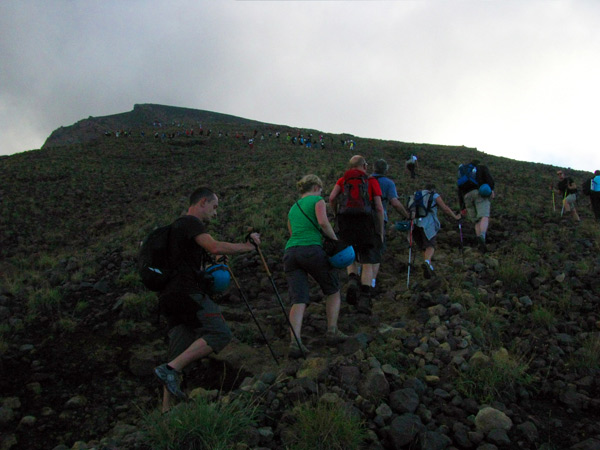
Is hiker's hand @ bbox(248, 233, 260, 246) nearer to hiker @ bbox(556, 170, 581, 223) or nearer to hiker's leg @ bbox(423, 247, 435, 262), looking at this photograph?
hiker's leg @ bbox(423, 247, 435, 262)

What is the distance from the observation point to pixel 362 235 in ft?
17.7

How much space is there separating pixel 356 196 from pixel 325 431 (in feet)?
10.6

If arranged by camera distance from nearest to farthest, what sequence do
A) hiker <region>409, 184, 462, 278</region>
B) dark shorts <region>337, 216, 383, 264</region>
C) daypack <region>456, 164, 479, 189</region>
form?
1. dark shorts <region>337, 216, 383, 264</region>
2. hiker <region>409, 184, 462, 278</region>
3. daypack <region>456, 164, 479, 189</region>

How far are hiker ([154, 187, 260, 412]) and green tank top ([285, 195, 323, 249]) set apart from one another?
2.77 feet

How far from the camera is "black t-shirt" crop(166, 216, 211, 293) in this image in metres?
3.53

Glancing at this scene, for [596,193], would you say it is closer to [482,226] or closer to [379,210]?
[482,226]

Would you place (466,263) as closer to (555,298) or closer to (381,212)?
(555,298)

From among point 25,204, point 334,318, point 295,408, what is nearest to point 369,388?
point 295,408

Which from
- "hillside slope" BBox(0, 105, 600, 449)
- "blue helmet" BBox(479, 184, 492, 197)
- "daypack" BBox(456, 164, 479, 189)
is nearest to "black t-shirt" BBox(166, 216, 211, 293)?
"hillside slope" BBox(0, 105, 600, 449)

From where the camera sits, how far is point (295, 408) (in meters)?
2.87

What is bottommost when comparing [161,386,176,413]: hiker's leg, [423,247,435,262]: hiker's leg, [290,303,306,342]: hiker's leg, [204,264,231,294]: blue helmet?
[161,386,176,413]: hiker's leg

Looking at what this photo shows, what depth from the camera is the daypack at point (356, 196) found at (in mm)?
5262

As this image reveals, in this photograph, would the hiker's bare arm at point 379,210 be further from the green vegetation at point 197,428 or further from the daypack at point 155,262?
the green vegetation at point 197,428

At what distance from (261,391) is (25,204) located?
20881 millimetres
